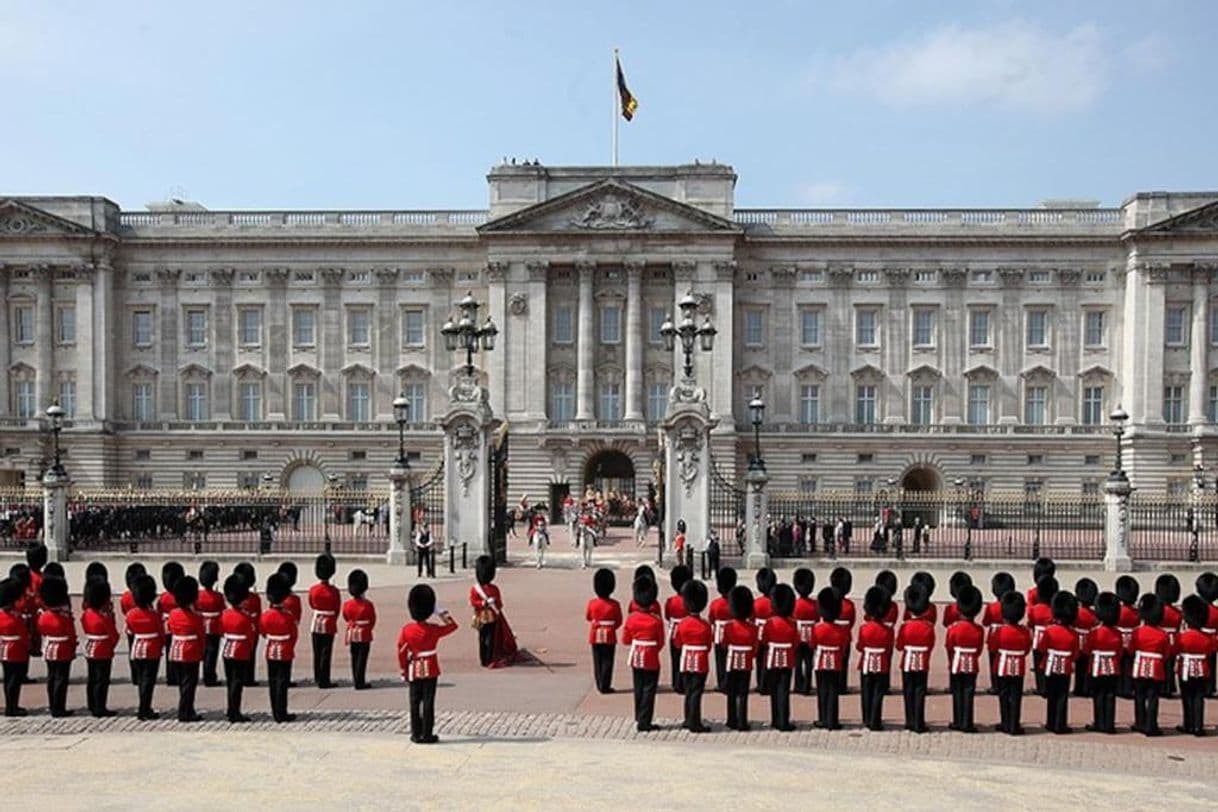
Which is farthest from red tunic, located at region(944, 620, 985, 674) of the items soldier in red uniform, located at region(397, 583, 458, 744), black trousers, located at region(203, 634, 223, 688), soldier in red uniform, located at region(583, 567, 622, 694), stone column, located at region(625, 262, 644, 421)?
stone column, located at region(625, 262, 644, 421)

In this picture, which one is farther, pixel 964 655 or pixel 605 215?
pixel 605 215

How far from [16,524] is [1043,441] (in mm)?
43973

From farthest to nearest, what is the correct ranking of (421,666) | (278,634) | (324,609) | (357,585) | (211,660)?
(211,660) < (324,609) < (357,585) < (278,634) < (421,666)

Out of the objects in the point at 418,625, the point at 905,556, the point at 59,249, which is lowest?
the point at 905,556

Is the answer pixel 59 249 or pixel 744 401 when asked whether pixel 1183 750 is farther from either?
pixel 59 249

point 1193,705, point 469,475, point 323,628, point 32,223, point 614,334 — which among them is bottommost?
point 1193,705

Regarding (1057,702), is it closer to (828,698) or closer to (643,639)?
(828,698)

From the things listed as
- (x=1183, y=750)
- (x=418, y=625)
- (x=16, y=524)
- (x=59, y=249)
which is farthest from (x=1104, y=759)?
(x=59, y=249)

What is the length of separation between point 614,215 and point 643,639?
4419cm

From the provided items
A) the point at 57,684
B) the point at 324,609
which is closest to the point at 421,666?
the point at 324,609

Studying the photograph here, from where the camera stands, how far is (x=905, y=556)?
3094 cm

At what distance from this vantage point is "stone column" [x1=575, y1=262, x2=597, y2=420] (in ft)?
181

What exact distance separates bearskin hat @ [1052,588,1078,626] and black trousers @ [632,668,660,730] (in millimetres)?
4431

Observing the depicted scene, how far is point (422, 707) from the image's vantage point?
11508 millimetres
